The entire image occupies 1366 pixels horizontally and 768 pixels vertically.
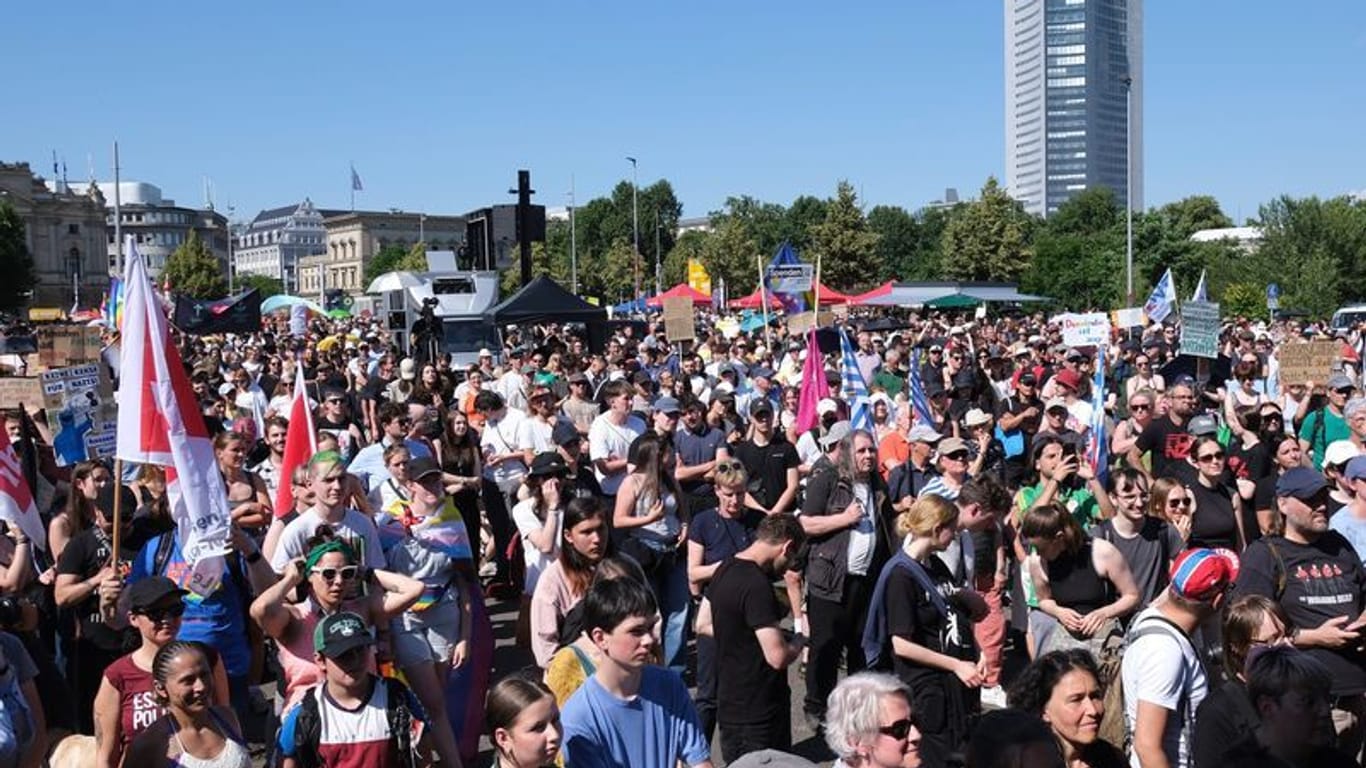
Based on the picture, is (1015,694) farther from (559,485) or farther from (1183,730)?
(559,485)

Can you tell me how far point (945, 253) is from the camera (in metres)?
82.8

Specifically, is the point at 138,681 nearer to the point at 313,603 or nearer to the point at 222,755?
the point at 222,755

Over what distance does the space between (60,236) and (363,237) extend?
41498 millimetres

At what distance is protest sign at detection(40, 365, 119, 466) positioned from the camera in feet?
32.3

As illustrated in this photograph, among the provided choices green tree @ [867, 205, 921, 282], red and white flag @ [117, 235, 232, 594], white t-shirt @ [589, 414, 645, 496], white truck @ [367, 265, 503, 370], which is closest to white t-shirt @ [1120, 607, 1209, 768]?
red and white flag @ [117, 235, 232, 594]

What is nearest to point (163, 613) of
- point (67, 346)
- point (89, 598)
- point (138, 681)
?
point (138, 681)

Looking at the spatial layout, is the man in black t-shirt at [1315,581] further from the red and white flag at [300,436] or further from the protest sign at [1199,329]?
the protest sign at [1199,329]

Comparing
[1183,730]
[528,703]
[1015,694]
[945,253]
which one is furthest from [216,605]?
[945,253]

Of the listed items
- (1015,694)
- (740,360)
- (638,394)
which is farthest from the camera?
(740,360)

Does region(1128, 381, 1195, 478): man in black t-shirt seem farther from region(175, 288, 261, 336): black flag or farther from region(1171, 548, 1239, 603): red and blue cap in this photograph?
region(175, 288, 261, 336): black flag

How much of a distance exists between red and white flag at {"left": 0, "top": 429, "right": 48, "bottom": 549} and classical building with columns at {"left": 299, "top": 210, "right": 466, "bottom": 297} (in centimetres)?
16261

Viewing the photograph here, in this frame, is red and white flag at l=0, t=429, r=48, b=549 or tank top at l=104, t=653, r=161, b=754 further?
red and white flag at l=0, t=429, r=48, b=549

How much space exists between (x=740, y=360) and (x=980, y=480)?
1233 cm

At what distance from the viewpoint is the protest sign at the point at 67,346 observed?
1338 cm
